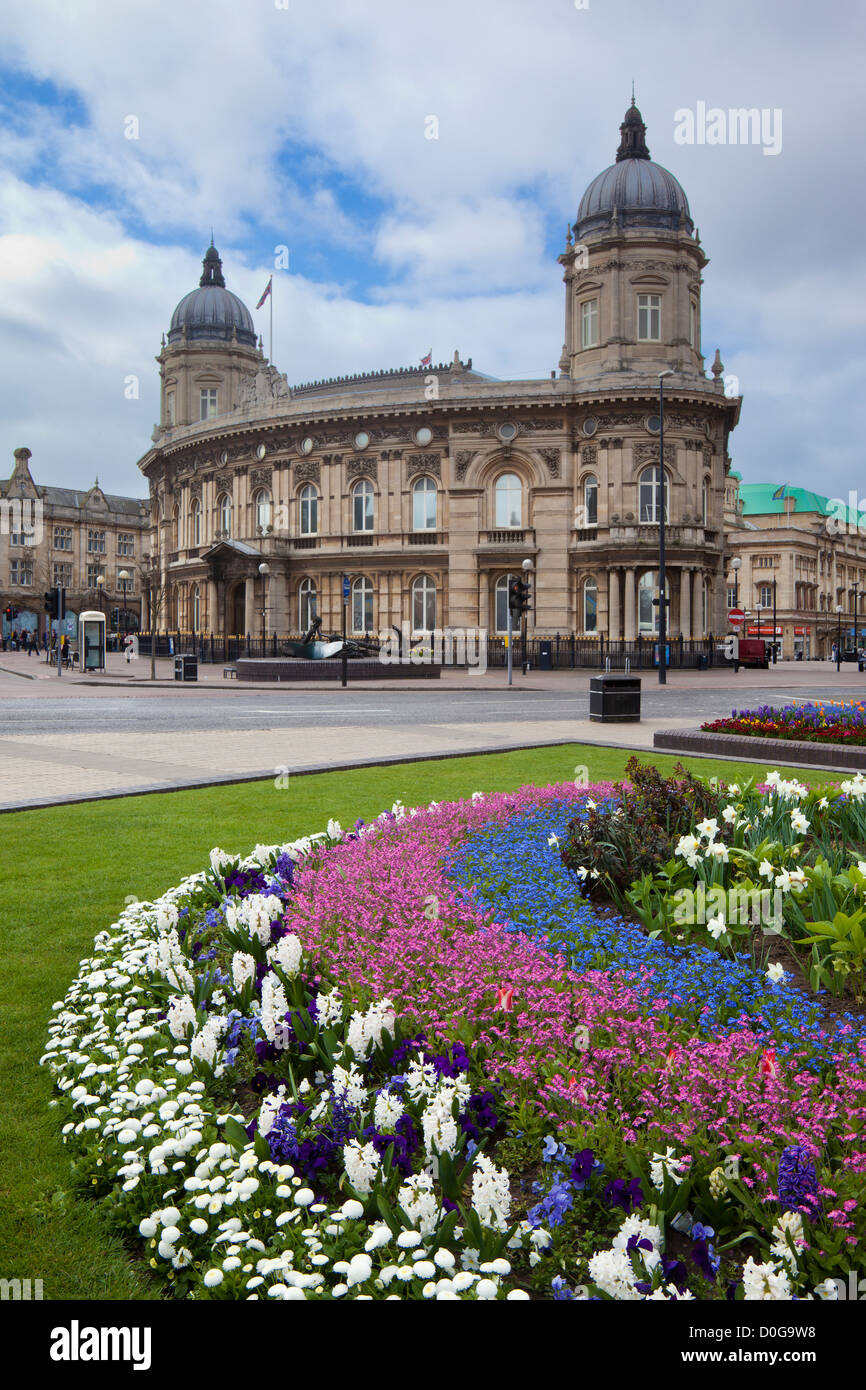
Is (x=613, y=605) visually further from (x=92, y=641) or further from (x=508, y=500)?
(x=92, y=641)

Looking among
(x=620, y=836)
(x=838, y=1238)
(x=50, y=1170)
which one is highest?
(x=620, y=836)

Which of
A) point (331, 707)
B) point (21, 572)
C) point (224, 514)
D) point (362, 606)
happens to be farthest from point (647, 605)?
point (21, 572)

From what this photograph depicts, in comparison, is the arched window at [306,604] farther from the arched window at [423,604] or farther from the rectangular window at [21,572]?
the rectangular window at [21,572]

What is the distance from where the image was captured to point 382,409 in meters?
55.2

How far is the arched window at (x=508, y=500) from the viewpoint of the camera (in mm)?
54125

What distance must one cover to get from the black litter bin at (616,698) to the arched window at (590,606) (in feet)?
112

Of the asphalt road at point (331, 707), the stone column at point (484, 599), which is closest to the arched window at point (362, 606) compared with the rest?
the stone column at point (484, 599)

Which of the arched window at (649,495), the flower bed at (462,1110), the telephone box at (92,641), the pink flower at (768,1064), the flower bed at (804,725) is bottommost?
the flower bed at (462,1110)

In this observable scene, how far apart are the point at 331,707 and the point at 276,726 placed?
5.94 m

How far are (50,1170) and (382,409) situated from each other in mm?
54636

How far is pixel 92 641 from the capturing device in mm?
48375

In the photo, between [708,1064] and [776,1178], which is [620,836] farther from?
[776,1178]
